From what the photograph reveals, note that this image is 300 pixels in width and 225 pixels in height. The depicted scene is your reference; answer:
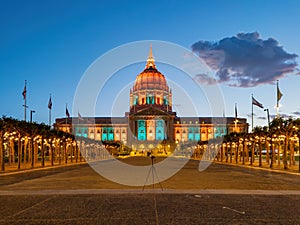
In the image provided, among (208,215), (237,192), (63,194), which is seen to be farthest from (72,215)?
(237,192)

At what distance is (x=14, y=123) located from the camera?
48812 millimetres

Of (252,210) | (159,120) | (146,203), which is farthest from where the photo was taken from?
(159,120)

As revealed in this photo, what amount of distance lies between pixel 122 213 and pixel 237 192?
8.22m

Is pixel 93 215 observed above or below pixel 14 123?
below

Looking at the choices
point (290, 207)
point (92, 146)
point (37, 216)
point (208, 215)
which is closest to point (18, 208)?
point (37, 216)

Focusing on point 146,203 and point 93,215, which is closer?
point 93,215

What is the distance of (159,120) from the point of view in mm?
198750

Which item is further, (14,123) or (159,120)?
(159,120)

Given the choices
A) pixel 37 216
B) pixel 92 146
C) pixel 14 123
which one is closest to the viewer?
pixel 37 216

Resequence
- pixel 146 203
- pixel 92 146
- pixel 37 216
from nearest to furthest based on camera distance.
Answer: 1. pixel 37 216
2. pixel 146 203
3. pixel 92 146

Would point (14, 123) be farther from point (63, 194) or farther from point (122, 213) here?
point (122, 213)

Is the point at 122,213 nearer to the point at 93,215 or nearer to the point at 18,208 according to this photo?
the point at 93,215

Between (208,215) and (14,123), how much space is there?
40.8 metres

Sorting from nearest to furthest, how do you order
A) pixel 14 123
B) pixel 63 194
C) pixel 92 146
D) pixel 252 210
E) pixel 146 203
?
pixel 252 210 < pixel 146 203 < pixel 63 194 < pixel 14 123 < pixel 92 146
